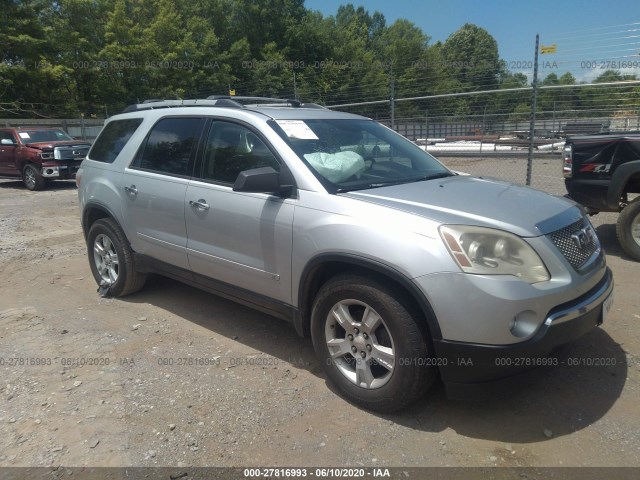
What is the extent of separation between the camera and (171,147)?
4281mm

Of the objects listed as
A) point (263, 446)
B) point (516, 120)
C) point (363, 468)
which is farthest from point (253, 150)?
point (516, 120)

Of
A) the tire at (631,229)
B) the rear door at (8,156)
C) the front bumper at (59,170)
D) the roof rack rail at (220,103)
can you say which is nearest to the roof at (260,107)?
the roof rack rail at (220,103)

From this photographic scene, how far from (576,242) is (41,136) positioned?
1571cm

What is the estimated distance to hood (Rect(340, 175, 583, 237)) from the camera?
275 centimetres

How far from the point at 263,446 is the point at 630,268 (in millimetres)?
4673

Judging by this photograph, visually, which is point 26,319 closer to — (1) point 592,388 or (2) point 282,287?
(2) point 282,287

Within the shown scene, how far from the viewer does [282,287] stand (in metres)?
3.39

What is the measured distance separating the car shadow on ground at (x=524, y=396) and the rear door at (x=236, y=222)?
2.04ft

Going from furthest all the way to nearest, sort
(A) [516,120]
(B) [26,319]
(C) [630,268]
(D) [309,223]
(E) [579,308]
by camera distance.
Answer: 1. (A) [516,120]
2. (C) [630,268]
3. (B) [26,319]
4. (D) [309,223]
5. (E) [579,308]

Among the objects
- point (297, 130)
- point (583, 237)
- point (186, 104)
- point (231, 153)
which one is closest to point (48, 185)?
point (186, 104)

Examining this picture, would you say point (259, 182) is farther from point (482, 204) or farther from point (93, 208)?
point (93, 208)

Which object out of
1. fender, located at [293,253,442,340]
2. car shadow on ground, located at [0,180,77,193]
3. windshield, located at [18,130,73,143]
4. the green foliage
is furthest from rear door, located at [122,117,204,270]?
the green foliage

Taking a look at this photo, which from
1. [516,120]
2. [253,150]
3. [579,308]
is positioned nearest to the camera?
[579,308]

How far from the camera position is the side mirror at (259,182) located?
316 centimetres
